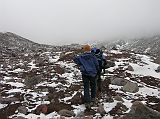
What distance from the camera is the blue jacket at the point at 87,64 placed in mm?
18184

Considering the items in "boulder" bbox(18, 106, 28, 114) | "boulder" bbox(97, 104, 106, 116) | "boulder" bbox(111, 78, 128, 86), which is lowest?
"boulder" bbox(97, 104, 106, 116)

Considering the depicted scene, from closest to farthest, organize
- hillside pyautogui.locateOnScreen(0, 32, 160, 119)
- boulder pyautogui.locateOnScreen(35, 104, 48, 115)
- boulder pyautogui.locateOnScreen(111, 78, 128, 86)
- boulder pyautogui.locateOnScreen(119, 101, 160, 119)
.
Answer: boulder pyautogui.locateOnScreen(119, 101, 160, 119)
hillside pyautogui.locateOnScreen(0, 32, 160, 119)
boulder pyautogui.locateOnScreen(35, 104, 48, 115)
boulder pyautogui.locateOnScreen(111, 78, 128, 86)

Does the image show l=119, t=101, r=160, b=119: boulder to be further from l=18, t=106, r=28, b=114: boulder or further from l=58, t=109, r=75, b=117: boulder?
l=18, t=106, r=28, b=114: boulder

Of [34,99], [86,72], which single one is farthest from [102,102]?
[34,99]

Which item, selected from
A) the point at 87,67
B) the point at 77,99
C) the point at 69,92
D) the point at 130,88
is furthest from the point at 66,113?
the point at 130,88

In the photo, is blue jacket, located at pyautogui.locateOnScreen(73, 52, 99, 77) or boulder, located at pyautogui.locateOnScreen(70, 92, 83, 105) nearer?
blue jacket, located at pyautogui.locateOnScreen(73, 52, 99, 77)

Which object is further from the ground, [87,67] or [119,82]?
[87,67]

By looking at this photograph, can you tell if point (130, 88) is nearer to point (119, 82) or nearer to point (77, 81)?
point (119, 82)

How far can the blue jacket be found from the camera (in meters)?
18.2

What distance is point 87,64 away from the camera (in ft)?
60.0

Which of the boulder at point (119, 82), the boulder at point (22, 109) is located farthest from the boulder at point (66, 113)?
the boulder at point (119, 82)

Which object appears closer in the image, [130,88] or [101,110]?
[101,110]

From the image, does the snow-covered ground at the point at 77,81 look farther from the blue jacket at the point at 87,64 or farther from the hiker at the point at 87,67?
the blue jacket at the point at 87,64

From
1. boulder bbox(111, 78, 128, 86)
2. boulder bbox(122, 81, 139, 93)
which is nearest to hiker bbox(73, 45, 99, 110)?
boulder bbox(122, 81, 139, 93)
